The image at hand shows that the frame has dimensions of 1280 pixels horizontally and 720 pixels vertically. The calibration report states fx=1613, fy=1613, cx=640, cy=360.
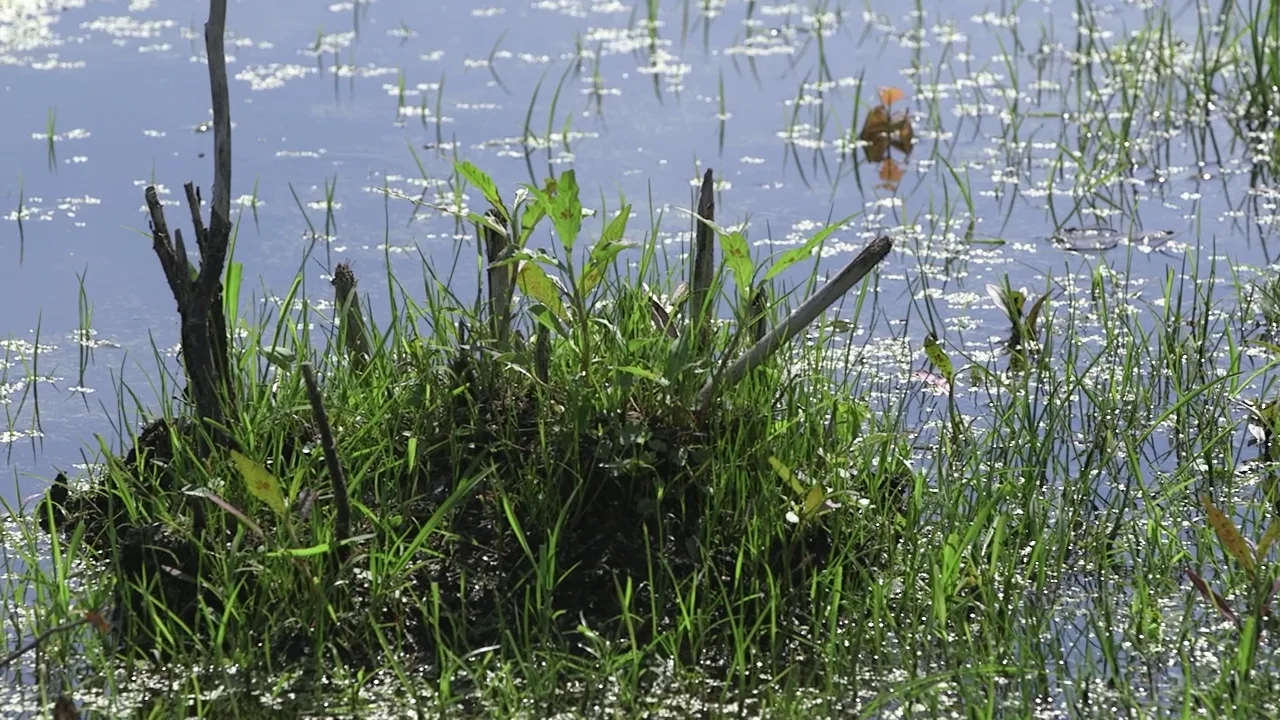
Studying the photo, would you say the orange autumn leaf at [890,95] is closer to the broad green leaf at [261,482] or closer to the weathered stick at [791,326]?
the weathered stick at [791,326]

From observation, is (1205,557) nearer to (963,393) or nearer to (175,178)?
(963,393)

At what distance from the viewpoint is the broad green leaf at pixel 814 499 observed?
9.22ft

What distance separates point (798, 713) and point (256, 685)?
0.87m

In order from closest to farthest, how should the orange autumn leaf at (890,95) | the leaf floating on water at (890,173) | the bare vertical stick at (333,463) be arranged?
the bare vertical stick at (333,463), the leaf floating on water at (890,173), the orange autumn leaf at (890,95)

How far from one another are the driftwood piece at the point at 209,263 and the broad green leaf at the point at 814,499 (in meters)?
1.07

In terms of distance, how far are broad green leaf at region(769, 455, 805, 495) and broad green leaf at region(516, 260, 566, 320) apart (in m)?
0.50

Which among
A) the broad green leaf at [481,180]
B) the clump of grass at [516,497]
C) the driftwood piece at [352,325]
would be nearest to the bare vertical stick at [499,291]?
the clump of grass at [516,497]

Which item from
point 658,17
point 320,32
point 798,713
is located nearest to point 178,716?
point 798,713

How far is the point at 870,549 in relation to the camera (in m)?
2.92

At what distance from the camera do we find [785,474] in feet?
9.34

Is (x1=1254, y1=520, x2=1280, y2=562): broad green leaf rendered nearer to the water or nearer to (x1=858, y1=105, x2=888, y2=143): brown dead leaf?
the water

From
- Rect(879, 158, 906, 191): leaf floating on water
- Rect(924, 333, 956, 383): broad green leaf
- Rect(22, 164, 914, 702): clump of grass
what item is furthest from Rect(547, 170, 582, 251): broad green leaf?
Rect(879, 158, 906, 191): leaf floating on water

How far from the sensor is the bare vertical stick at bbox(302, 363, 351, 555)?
2559 mm

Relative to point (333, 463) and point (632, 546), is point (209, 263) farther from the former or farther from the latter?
point (632, 546)
